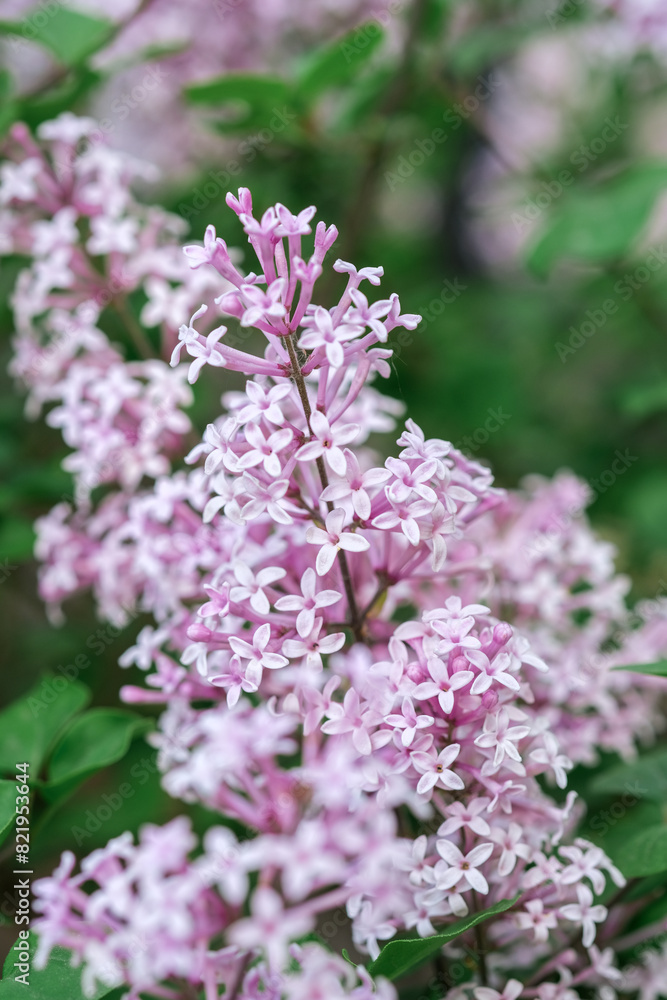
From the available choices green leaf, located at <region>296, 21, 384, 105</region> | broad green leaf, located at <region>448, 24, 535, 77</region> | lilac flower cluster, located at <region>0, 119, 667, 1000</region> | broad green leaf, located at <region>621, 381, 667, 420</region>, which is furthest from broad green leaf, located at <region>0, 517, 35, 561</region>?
broad green leaf, located at <region>448, 24, 535, 77</region>

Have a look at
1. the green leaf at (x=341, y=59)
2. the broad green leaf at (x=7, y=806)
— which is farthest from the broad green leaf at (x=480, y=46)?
the broad green leaf at (x=7, y=806)

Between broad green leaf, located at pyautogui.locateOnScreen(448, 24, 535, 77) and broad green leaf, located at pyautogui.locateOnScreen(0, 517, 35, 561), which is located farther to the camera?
broad green leaf, located at pyautogui.locateOnScreen(448, 24, 535, 77)

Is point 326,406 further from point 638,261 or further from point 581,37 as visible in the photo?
point 581,37

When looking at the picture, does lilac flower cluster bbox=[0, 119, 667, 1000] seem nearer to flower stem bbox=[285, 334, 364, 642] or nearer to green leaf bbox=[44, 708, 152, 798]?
flower stem bbox=[285, 334, 364, 642]

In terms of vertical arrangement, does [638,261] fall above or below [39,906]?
above

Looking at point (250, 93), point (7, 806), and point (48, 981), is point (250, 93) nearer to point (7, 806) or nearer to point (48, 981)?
point (7, 806)

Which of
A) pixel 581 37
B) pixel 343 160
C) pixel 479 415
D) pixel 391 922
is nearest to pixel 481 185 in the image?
pixel 581 37

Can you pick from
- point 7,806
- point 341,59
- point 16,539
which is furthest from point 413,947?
point 341,59
